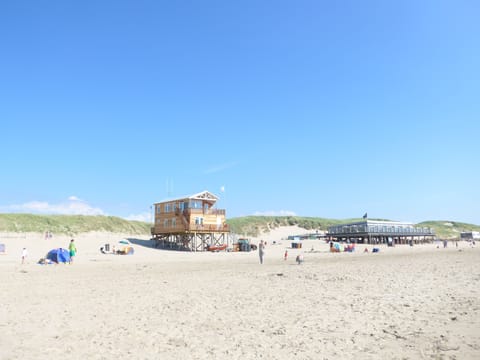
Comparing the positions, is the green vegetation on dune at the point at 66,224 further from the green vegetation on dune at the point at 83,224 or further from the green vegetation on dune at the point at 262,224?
the green vegetation on dune at the point at 262,224

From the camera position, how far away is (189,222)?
4256 centimetres

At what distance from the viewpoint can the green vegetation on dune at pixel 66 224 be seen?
5038cm

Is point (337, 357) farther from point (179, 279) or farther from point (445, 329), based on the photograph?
point (179, 279)

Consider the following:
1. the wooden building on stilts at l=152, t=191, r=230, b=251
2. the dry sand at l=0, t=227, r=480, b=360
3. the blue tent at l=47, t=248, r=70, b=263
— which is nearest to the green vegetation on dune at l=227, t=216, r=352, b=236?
the wooden building on stilts at l=152, t=191, r=230, b=251

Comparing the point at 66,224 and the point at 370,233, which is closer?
the point at 66,224

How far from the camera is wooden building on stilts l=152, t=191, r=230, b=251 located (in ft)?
141

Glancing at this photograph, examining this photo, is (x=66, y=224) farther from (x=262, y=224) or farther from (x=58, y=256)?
(x=262, y=224)

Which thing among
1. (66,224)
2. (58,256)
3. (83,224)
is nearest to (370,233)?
(83,224)

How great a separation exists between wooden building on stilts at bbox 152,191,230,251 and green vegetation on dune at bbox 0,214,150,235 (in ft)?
41.8

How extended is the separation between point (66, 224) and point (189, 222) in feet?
84.1

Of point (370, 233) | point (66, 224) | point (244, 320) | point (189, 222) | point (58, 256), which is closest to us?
point (244, 320)

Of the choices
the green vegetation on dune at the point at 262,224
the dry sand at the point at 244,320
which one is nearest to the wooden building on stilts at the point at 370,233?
the green vegetation on dune at the point at 262,224

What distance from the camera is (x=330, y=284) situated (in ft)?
47.7

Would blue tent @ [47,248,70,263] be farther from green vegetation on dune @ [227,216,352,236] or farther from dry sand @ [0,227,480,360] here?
green vegetation on dune @ [227,216,352,236]
